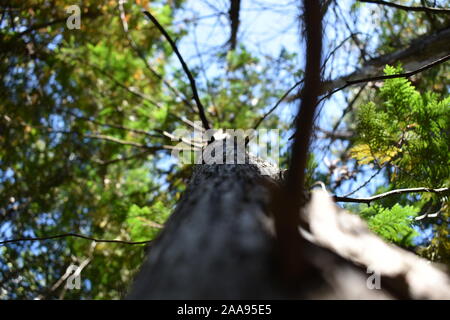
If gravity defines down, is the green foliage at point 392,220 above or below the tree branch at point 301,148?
below

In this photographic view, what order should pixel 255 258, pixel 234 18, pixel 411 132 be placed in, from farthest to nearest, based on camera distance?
1. pixel 234 18
2. pixel 411 132
3. pixel 255 258

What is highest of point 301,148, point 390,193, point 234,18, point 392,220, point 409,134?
point 234,18

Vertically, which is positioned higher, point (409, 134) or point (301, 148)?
point (409, 134)

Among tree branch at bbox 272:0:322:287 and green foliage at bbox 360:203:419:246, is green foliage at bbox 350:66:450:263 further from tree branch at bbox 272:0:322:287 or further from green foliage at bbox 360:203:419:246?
tree branch at bbox 272:0:322:287

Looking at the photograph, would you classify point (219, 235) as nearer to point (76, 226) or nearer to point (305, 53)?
point (305, 53)

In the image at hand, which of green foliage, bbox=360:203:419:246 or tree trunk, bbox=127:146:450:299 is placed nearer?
tree trunk, bbox=127:146:450:299

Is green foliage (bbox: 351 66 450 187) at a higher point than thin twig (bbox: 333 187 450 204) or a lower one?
higher

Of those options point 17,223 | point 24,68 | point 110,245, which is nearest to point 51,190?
point 17,223

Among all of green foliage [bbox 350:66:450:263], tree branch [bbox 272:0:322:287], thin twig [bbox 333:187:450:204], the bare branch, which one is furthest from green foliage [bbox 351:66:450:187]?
the bare branch

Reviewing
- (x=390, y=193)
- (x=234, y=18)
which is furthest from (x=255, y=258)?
(x=234, y=18)

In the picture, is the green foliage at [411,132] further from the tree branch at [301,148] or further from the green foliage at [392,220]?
the tree branch at [301,148]

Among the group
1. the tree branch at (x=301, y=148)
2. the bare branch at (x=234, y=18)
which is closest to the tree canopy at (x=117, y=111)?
the bare branch at (x=234, y=18)

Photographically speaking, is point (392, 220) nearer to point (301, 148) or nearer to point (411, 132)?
point (411, 132)

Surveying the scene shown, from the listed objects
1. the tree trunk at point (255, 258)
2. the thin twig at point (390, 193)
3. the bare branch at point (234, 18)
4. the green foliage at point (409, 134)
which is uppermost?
the bare branch at point (234, 18)
